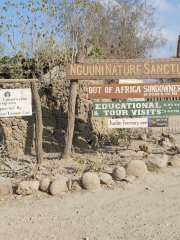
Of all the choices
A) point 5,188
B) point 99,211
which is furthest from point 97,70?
point 99,211

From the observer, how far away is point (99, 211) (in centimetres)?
503

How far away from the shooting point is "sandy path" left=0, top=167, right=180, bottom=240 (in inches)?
170

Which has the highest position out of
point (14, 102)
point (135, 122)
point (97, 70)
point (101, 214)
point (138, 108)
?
point (97, 70)

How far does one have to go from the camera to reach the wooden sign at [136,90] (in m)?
7.59

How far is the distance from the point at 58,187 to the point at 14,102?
2573 mm

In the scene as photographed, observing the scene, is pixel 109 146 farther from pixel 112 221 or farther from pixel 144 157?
pixel 112 221

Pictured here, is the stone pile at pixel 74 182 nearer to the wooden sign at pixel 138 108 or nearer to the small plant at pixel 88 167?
the small plant at pixel 88 167

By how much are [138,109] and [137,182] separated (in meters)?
2.12

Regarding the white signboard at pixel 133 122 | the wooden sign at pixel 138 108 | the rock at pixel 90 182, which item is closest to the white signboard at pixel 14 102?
the wooden sign at pixel 138 108

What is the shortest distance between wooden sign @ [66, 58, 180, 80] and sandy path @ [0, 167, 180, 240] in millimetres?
2502

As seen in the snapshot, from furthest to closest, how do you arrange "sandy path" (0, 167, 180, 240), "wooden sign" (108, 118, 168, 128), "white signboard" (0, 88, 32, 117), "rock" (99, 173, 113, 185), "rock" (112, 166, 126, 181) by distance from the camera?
1. "wooden sign" (108, 118, 168, 128)
2. "white signboard" (0, 88, 32, 117)
3. "rock" (112, 166, 126, 181)
4. "rock" (99, 173, 113, 185)
5. "sandy path" (0, 167, 180, 240)

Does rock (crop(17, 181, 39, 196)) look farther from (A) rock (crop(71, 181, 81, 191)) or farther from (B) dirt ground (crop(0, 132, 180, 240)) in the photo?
(A) rock (crop(71, 181, 81, 191))

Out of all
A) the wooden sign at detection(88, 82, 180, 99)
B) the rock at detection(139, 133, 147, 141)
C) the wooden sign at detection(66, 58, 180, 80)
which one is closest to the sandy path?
the wooden sign at detection(88, 82, 180, 99)

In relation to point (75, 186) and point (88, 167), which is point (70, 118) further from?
point (75, 186)
